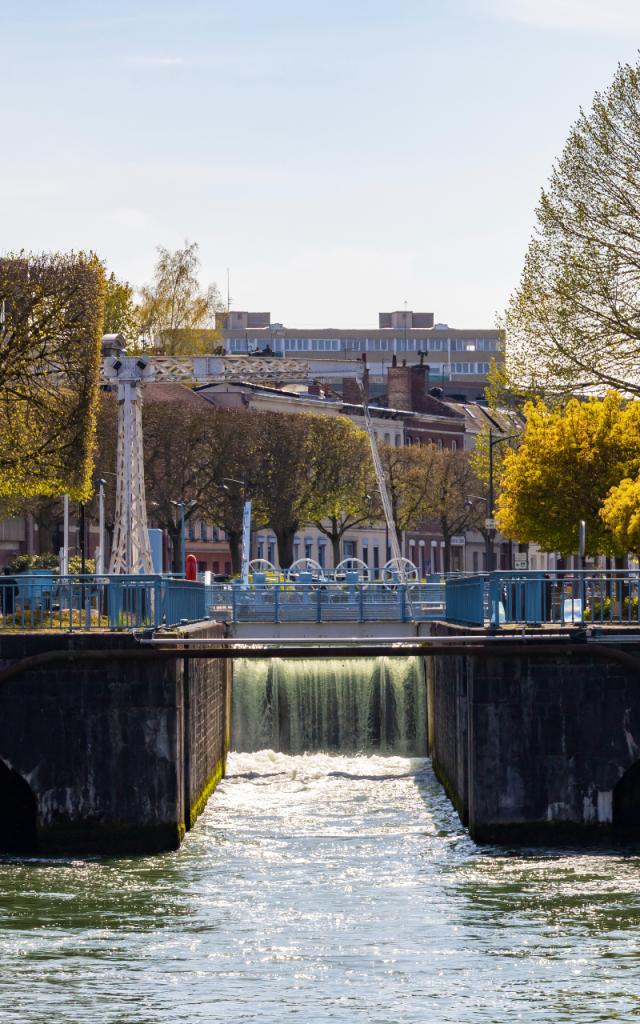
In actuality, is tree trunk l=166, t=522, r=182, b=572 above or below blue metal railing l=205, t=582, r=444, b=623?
above

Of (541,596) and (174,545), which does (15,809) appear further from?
(174,545)

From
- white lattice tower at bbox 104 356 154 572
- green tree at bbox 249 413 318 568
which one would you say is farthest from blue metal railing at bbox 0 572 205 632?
green tree at bbox 249 413 318 568

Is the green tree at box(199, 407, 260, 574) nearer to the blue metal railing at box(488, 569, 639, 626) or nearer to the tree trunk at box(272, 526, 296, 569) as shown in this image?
the tree trunk at box(272, 526, 296, 569)

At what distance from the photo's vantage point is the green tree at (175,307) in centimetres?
11925

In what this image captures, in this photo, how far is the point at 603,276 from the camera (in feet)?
188

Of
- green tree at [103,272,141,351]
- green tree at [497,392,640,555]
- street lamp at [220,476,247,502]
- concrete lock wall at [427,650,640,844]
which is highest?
green tree at [103,272,141,351]

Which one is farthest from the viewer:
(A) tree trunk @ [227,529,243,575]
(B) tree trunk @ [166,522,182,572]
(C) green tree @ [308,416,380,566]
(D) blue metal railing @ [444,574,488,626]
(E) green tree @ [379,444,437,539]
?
(E) green tree @ [379,444,437,539]

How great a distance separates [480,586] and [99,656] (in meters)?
7.95

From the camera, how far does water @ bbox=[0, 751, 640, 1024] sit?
24.1m

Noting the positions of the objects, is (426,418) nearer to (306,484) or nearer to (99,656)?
(306,484)

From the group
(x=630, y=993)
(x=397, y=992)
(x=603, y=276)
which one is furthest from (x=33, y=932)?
(x=603, y=276)

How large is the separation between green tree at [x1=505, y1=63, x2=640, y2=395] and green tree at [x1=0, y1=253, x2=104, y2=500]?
11.6m

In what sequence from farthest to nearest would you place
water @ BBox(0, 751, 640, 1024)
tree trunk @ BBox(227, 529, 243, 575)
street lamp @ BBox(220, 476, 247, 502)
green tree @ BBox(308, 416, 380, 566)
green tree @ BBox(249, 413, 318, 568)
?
1. green tree @ BBox(308, 416, 380, 566)
2. green tree @ BBox(249, 413, 318, 568)
3. tree trunk @ BBox(227, 529, 243, 575)
4. street lamp @ BBox(220, 476, 247, 502)
5. water @ BBox(0, 751, 640, 1024)

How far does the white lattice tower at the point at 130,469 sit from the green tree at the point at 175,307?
62.2 meters
